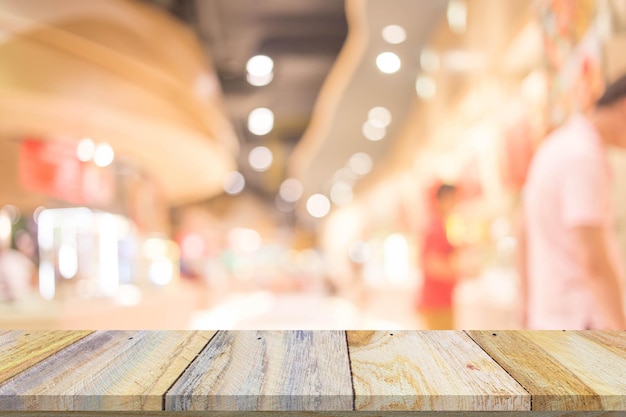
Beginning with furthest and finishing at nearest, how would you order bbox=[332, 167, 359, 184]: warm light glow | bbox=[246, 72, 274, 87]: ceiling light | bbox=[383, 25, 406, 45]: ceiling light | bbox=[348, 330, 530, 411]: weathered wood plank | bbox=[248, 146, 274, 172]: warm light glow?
1. bbox=[248, 146, 274, 172]: warm light glow
2. bbox=[332, 167, 359, 184]: warm light glow
3. bbox=[246, 72, 274, 87]: ceiling light
4. bbox=[383, 25, 406, 45]: ceiling light
5. bbox=[348, 330, 530, 411]: weathered wood plank

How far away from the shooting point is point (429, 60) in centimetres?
503

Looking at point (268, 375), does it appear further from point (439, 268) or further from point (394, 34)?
point (394, 34)

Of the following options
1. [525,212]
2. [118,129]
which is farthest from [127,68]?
[525,212]

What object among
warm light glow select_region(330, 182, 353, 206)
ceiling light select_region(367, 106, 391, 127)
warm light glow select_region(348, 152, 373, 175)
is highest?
ceiling light select_region(367, 106, 391, 127)

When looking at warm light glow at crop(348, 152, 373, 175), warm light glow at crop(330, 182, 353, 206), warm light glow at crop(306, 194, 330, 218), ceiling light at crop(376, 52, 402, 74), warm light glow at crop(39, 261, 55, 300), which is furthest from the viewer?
warm light glow at crop(306, 194, 330, 218)

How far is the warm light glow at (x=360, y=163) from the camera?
363 inches

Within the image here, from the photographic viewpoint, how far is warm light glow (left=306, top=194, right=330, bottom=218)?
15.8m

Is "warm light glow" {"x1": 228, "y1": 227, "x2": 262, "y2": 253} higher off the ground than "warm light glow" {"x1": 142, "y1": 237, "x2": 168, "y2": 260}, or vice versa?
"warm light glow" {"x1": 142, "y1": 237, "x2": 168, "y2": 260}

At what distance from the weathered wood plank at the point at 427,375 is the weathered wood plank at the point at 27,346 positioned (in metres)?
0.47

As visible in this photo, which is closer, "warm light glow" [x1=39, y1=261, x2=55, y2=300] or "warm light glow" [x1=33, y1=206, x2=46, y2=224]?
"warm light glow" [x1=39, y1=261, x2=55, y2=300]

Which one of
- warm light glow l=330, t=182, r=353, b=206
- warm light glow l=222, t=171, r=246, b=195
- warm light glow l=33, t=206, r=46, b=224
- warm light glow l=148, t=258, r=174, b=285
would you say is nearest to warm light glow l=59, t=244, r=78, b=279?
warm light glow l=33, t=206, r=46, b=224

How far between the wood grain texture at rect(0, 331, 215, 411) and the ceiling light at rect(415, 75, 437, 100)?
4.17 metres

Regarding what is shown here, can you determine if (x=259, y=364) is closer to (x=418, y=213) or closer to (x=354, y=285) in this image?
(x=418, y=213)

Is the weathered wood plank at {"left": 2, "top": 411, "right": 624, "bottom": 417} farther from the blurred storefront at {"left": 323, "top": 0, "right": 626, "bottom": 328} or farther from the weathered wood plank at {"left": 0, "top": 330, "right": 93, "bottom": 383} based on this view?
the blurred storefront at {"left": 323, "top": 0, "right": 626, "bottom": 328}
